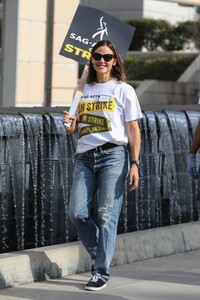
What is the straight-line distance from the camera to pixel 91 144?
6.96m

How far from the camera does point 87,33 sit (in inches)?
293

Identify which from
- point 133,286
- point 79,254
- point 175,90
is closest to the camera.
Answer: point 133,286

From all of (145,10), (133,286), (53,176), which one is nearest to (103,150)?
(133,286)

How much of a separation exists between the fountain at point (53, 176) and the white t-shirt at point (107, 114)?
49.5 inches

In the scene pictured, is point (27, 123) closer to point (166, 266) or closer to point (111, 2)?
point (166, 266)

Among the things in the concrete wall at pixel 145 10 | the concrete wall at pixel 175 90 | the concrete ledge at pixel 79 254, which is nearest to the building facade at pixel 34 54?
the concrete ledge at pixel 79 254

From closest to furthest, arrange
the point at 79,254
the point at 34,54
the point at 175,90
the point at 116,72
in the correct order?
the point at 116,72, the point at 79,254, the point at 34,54, the point at 175,90

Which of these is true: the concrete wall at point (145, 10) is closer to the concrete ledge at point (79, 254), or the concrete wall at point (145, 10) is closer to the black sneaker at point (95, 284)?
the concrete ledge at point (79, 254)

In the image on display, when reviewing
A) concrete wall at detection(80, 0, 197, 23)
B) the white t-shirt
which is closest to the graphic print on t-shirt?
the white t-shirt

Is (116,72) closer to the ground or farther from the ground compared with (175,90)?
farther from the ground

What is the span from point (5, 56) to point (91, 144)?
12.3m

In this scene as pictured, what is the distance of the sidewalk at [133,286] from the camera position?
6.89 meters

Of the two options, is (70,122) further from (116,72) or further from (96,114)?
(116,72)

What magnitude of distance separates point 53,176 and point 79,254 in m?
1.01
